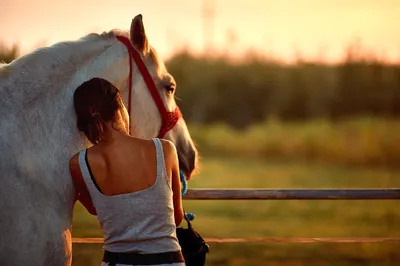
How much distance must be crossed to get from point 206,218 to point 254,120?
1639 cm

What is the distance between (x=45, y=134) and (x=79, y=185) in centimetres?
26

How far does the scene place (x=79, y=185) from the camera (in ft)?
9.59

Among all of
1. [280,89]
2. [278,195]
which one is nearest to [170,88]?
[278,195]

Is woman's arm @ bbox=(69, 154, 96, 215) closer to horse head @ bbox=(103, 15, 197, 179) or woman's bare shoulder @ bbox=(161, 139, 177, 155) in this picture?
woman's bare shoulder @ bbox=(161, 139, 177, 155)

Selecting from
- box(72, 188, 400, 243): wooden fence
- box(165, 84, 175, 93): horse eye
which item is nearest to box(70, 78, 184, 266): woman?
box(165, 84, 175, 93): horse eye

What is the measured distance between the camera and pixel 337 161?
2216cm

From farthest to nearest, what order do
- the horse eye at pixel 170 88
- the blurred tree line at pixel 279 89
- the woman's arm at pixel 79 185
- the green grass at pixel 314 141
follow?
the blurred tree line at pixel 279 89 < the green grass at pixel 314 141 < the horse eye at pixel 170 88 < the woman's arm at pixel 79 185

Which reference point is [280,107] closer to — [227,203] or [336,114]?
[336,114]

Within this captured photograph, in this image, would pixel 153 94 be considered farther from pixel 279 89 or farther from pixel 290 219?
pixel 279 89

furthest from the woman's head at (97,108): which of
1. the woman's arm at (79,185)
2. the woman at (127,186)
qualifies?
the woman's arm at (79,185)

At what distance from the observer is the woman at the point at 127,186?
2.76 metres

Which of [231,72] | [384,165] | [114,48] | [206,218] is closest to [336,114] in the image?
→ [231,72]

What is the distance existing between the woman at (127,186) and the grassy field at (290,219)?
3971 mm

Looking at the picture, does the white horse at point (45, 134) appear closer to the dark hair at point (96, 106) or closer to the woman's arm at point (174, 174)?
the dark hair at point (96, 106)
